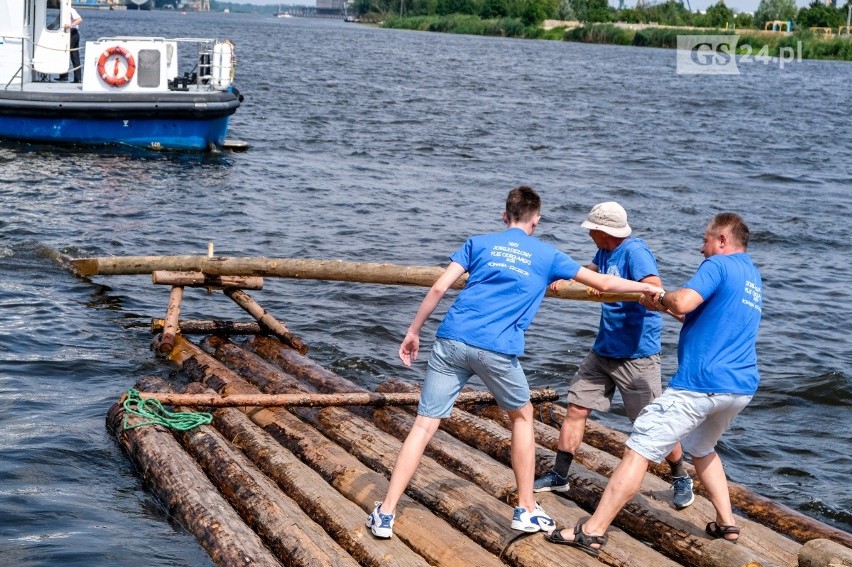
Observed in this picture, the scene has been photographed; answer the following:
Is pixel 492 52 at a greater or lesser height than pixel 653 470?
greater

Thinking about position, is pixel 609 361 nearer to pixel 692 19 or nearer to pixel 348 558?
pixel 348 558

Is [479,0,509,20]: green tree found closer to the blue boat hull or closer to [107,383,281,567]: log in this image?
the blue boat hull

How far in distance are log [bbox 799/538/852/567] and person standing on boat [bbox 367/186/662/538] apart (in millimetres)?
1406

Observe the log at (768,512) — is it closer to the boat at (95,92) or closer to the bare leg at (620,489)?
the bare leg at (620,489)

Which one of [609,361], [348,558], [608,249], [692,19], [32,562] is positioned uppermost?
[692,19]

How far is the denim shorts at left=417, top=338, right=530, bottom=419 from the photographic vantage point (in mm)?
6117

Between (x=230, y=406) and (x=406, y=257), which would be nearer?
(x=230, y=406)

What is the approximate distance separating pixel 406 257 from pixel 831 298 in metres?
6.40

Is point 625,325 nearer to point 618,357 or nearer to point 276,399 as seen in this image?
point 618,357

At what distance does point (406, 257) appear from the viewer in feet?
56.1

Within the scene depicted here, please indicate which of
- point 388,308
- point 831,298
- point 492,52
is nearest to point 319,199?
point 388,308

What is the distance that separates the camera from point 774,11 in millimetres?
127312

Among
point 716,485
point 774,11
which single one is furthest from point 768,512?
point 774,11

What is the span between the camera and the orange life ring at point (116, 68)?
22922mm
